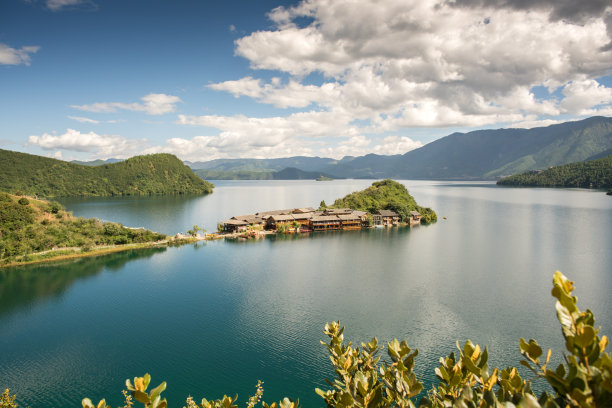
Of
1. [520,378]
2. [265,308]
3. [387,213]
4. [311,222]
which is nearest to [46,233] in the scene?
[265,308]

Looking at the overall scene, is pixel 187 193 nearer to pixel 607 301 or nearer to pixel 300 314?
pixel 300 314

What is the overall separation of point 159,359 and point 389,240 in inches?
1202

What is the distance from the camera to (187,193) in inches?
4710

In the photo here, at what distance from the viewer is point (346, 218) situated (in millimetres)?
48219

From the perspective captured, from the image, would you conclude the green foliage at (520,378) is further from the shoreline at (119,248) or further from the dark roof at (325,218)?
the dark roof at (325,218)

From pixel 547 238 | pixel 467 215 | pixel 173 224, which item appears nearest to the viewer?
pixel 547 238

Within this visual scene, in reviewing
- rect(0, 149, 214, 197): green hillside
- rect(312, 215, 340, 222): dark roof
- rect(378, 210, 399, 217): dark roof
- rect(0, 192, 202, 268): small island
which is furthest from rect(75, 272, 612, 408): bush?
rect(0, 149, 214, 197): green hillside

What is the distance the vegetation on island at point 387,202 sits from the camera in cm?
5253

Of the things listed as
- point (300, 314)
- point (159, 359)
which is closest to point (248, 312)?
point (300, 314)

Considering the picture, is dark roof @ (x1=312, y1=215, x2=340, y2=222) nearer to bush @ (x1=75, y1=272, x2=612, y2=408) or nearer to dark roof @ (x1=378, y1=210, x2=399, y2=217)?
dark roof @ (x1=378, y1=210, x2=399, y2=217)

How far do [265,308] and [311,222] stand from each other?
26632 mm

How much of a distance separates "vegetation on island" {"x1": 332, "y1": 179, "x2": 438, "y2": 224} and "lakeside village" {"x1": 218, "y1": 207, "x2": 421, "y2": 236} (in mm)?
1615

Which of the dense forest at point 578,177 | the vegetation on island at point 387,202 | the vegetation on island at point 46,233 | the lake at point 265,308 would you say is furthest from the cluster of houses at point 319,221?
the dense forest at point 578,177

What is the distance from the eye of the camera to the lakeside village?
45594 millimetres
